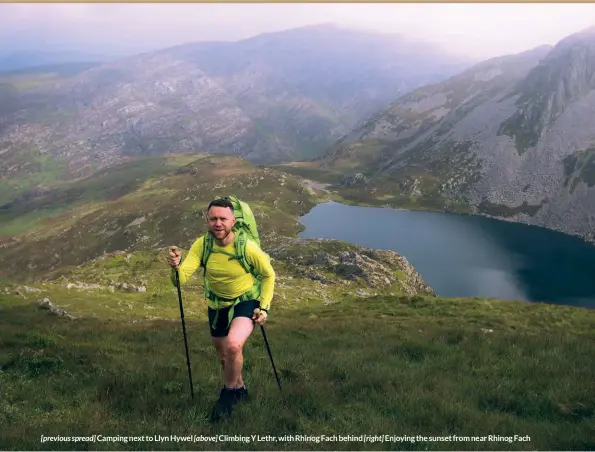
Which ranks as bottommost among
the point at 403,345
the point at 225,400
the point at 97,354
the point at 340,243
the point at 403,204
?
the point at 403,204

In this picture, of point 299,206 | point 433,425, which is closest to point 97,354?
point 433,425

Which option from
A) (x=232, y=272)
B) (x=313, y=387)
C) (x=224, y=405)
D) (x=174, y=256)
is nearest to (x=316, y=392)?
(x=313, y=387)

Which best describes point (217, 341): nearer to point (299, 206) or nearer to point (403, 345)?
point (403, 345)

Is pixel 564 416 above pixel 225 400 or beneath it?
beneath

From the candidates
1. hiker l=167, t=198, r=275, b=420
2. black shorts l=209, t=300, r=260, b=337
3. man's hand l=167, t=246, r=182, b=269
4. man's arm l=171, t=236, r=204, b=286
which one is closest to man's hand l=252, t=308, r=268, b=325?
hiker l=167, t=198, r=275, b=420

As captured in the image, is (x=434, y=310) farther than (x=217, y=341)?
Yes

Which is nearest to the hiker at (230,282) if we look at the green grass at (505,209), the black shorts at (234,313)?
the black shorts at (234,313)
